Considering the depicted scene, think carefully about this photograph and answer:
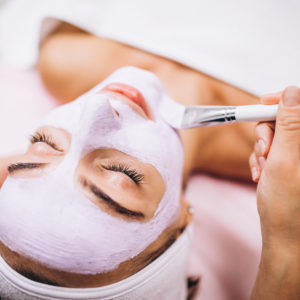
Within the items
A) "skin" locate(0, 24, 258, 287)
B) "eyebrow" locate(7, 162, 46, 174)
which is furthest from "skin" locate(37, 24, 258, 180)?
"eyebrow" locate(7, 162, 46, 174)

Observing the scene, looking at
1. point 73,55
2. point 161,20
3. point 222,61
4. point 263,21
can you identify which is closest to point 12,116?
point 73,55

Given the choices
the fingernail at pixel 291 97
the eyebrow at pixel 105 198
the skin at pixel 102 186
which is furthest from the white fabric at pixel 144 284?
the fingernail at pixel 291 97

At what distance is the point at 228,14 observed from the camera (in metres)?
0.91

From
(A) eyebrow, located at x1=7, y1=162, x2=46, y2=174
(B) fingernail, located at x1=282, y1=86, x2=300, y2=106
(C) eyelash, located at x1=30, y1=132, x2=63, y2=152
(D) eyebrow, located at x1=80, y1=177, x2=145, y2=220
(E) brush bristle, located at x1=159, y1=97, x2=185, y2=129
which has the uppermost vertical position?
(B) fingernail, located at x1=282, y1=86, x2=300, y2=106

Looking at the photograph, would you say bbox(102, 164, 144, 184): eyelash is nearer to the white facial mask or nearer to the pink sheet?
the white facial mask

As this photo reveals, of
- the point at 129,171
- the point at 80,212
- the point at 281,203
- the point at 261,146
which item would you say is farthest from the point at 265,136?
the point at 80,212

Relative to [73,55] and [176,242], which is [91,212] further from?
Answer: [73,55]

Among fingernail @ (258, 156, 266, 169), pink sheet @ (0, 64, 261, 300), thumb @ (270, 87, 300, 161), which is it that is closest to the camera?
thumb @ (270, 87, 300, 161)

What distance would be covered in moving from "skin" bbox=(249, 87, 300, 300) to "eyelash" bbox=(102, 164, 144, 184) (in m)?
0.22

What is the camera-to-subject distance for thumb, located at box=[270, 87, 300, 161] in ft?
1.63

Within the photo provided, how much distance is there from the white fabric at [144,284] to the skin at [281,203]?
169 mm

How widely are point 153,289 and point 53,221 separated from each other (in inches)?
10.0

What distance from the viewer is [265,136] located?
577 millimetres

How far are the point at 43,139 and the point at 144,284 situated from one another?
1.14ft
